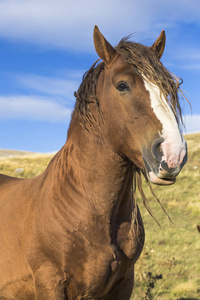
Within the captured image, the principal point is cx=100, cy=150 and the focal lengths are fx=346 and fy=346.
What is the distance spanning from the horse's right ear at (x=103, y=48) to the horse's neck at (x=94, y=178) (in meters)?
0.63

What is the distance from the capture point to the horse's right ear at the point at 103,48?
2.84m

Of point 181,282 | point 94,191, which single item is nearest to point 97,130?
point 94,191

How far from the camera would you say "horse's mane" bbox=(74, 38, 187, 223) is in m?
2.69

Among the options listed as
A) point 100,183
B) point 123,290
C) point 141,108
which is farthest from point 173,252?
point 141,108

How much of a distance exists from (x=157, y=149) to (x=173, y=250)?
25.3ft

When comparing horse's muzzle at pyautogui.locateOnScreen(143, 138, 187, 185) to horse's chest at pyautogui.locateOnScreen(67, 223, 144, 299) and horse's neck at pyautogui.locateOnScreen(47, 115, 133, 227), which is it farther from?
horse's chest at pyautogui.locateOnScreen(67, 223, 144, 299)

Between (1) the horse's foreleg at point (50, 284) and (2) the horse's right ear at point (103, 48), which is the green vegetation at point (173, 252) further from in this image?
(2) the horse's right ear at point (103, 48)

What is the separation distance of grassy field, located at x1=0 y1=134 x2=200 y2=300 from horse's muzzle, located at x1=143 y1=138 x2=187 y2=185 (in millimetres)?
4163

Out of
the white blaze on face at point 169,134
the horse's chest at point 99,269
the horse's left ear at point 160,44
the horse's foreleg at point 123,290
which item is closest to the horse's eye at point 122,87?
the white blaze on face at point 169,134

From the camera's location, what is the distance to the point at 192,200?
47.8 ft

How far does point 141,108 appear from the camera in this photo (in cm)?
262

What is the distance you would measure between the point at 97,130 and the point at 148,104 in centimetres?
55

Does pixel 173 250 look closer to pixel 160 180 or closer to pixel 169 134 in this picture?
pixel 160 180

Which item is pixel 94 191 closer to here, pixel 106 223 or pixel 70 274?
pixel 106 223
